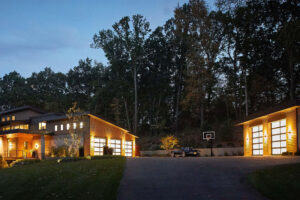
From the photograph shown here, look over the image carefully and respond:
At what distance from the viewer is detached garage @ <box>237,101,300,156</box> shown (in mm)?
21141

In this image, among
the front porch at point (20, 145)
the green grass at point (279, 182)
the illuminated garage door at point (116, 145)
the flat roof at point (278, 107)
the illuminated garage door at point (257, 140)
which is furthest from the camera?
the front porch at point (20, 145)

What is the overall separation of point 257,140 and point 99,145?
51.6ft

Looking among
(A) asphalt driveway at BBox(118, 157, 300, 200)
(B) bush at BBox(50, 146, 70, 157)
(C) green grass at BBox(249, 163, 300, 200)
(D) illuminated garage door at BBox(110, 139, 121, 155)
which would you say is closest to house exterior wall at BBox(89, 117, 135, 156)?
(D) illuminated garage door at BBox(110, 139, 121, 155)

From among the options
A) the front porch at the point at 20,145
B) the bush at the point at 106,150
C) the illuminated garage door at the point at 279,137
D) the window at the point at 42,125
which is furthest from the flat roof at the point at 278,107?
the window at the point at 42,125

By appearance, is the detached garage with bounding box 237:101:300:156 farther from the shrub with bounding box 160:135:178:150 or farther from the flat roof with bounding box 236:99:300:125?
the shrub with bounding box 160:135:178:150

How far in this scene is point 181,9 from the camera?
146 feet

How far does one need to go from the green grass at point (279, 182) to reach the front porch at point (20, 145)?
29.3 m

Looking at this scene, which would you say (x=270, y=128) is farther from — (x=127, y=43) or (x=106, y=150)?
(x=127, y=43)

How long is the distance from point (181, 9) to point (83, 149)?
81.3 ft

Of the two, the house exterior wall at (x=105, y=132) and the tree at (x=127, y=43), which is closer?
the house exterior wall at (x=105, y=132)

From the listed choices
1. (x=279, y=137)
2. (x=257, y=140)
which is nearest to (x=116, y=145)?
(x=257, y=140)

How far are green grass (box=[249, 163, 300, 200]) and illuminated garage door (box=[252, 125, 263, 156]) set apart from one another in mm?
14313

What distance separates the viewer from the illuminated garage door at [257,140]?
87.3 ft

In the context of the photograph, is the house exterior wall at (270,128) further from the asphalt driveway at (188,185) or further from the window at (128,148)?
the window at (128,148)
